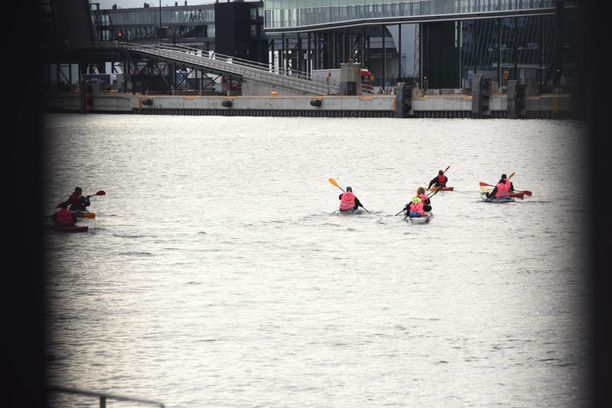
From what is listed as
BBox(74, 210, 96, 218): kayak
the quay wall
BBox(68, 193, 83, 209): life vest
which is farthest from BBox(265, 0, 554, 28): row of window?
BBox(68, 193, 83, 209): life vest

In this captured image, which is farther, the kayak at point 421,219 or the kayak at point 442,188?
the kayak at point 442,188

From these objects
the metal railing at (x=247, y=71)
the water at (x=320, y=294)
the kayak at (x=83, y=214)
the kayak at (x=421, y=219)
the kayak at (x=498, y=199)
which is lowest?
the water at (x=320, y=294)

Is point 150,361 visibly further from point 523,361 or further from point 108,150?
point 108,150

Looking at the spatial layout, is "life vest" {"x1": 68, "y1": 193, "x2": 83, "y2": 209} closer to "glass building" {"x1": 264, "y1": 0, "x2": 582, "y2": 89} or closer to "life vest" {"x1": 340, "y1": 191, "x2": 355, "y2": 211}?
"life vest" {"x1": 340, "y1": 191, "x2": 355, "y2": 211}

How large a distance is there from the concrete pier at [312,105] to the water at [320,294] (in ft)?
143

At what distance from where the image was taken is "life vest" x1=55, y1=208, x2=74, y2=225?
4488 cm

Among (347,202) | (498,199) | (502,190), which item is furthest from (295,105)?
(347,202)

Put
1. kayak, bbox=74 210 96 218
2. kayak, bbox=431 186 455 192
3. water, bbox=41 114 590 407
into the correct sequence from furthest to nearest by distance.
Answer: kayak, bbox=431 186 455 192
kayak, bbox=74 210 96 218
water, bbox=41 114 590 407

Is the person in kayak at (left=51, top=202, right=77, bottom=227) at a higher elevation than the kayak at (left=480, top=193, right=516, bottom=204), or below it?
higher

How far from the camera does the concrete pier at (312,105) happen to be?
116375 millimetres

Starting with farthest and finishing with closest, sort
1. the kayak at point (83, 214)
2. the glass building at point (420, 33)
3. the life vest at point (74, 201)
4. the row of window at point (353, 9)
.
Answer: the row of window at point (353, 9)
the glass building at point (420, 33)
the kayak at point (83, 214)
the life vest at point (74, 201)

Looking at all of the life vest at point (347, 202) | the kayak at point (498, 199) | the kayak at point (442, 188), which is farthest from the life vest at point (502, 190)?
the life vest at point (347, 202)

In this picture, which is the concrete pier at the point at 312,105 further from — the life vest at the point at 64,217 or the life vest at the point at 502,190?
the life vest at the point at 64,217

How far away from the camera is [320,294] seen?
32594 mm
